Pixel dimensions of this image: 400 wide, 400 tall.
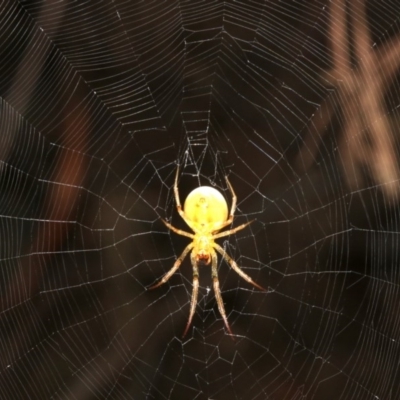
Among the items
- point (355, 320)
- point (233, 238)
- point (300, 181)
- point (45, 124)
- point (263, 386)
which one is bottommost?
point (263, 386)

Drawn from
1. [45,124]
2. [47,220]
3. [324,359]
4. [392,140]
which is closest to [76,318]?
[47,220]

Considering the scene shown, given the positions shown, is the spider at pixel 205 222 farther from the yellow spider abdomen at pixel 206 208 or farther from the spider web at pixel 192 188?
the spider web at pixel 192 188

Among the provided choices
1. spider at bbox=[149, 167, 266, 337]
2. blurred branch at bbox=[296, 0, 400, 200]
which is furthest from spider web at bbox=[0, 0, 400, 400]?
spider at bbox=[149, 167, 266, 337]

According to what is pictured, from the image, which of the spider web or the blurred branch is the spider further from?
the blurred branch

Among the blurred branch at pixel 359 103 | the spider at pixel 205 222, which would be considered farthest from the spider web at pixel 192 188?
the spider at pixel 205 222

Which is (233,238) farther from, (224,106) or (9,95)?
(9,95)

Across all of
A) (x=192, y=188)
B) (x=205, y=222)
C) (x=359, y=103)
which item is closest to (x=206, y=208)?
(x=205, y=222)

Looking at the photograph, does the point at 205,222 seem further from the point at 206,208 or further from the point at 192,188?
the point at 192,188
